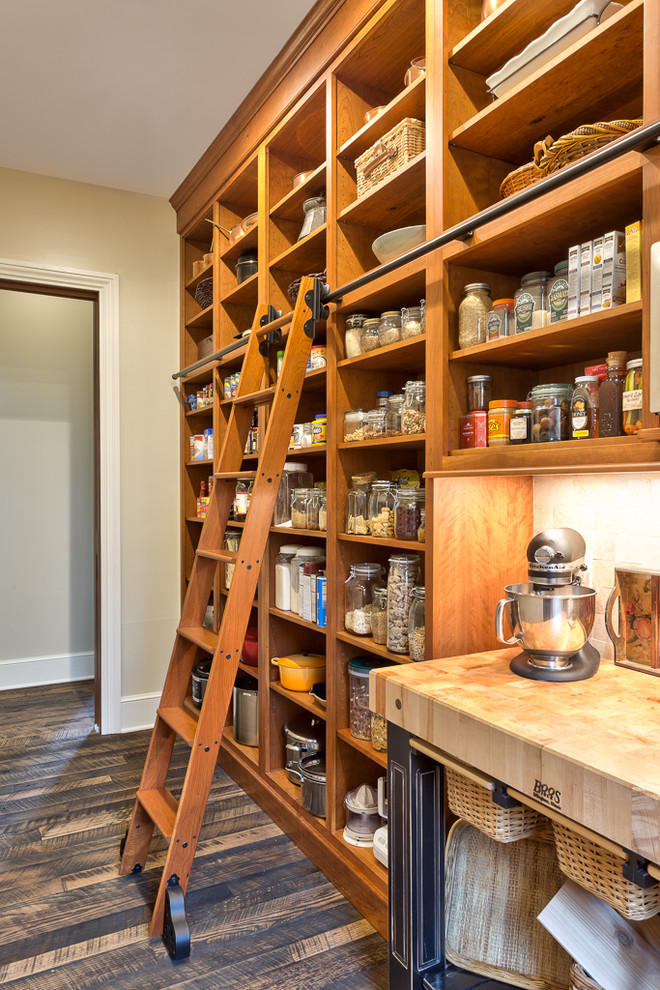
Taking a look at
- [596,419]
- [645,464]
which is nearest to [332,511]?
[596,419]

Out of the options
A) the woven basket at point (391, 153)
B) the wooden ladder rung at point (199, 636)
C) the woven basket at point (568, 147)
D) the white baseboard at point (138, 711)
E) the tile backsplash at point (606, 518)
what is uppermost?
the woven basket at point (391, 153)

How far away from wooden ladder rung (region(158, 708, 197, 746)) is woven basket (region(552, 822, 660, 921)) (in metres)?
1.17

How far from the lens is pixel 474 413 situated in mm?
1687

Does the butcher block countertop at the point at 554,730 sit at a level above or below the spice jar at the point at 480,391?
below

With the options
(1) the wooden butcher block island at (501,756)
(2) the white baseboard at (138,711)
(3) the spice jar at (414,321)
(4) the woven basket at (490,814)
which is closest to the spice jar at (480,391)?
(3) the spice jar at (414,321)

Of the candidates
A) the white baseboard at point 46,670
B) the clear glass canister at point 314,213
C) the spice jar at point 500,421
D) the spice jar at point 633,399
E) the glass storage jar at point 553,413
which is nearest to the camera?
the spice jar at point 633,399

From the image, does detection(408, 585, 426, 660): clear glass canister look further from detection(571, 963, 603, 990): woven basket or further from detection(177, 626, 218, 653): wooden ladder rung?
detection(571, 963, 603, 990): woven basket

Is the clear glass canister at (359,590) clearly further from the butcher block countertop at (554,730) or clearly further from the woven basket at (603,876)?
the woven basket at (603,876)

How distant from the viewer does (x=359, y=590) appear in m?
2.13

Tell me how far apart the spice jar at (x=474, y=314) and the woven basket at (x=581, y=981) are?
132cm

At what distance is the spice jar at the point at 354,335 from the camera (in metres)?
2.13

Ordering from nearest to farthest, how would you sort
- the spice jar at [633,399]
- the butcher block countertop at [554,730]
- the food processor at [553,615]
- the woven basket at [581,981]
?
the butcher block countertop at [554,730], the woven basket at [581,981], the spice jar at [633,399], the food processor at [553,615]

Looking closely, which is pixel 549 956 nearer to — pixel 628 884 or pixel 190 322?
pixel 628 884

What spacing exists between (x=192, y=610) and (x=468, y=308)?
1.39m
